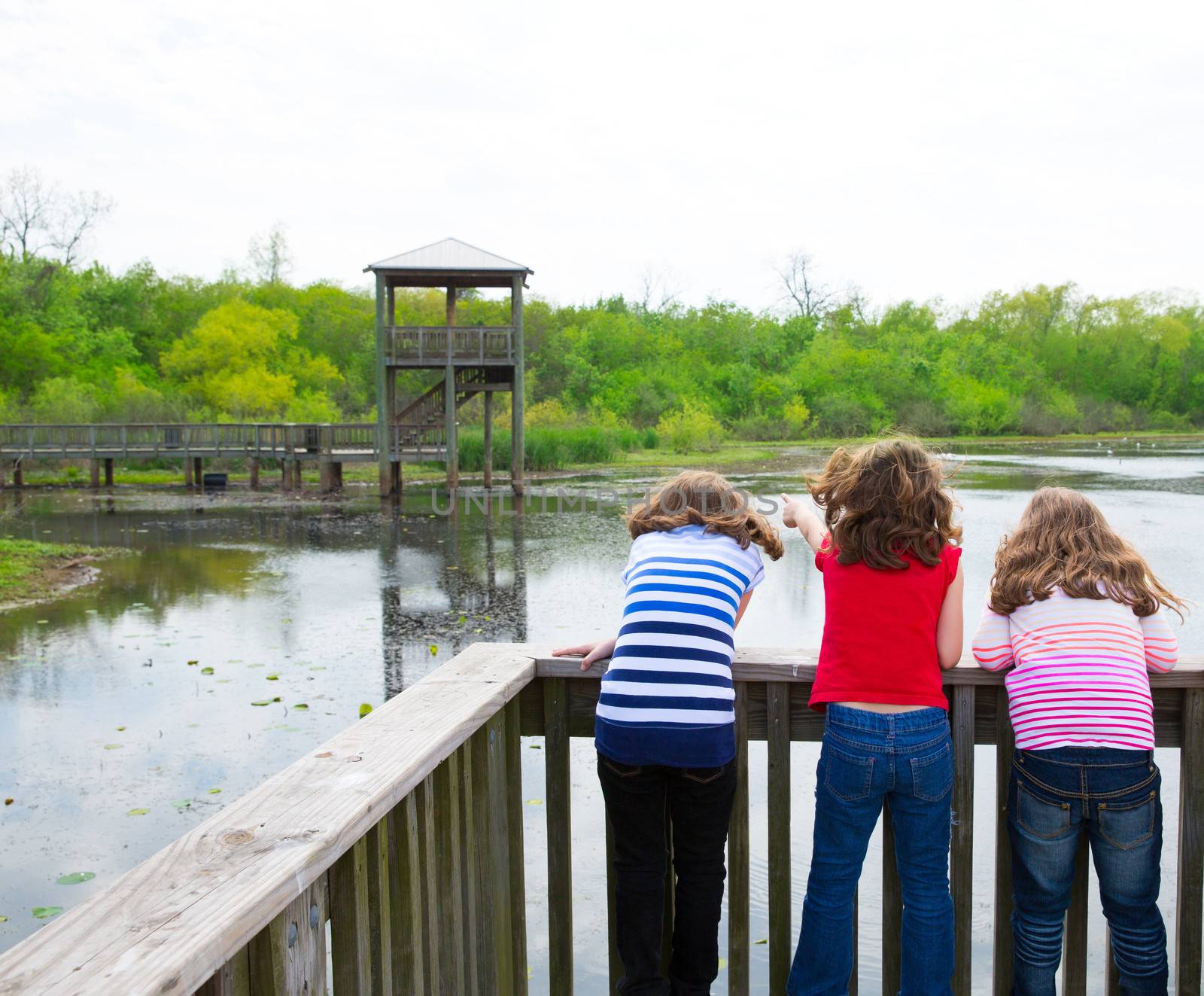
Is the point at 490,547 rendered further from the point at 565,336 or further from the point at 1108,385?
the point at 1108,385

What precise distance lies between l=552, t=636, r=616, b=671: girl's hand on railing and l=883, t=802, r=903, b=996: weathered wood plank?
76 centimetres

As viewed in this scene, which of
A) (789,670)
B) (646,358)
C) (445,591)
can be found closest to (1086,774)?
(789,670)

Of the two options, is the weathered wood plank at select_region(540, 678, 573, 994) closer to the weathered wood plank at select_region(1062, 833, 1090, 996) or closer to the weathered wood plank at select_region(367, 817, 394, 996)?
the weathered wood plank at select_region(367, 817, 394, 996)

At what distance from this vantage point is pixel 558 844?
2.70m

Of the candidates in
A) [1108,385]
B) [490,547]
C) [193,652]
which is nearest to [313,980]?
[193,652]

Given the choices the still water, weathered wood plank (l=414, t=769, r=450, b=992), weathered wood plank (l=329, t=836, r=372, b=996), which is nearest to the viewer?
weathered wood plank (l=329, t=836, r=372, b=996)

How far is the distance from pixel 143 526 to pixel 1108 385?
79180mm

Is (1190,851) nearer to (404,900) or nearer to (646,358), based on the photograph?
(404,900)

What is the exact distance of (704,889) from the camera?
257cm

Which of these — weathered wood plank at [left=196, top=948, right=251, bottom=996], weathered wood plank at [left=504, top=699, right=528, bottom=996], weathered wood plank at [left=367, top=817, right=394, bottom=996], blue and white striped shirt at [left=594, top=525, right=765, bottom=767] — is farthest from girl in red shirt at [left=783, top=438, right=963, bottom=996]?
weathered wood plank at [left=196, top=948, right=251, bottom=996]

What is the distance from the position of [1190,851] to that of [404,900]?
184 cm

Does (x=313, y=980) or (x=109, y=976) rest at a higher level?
(x=109, y=976)

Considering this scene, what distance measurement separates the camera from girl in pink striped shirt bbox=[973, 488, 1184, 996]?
2.53 metres

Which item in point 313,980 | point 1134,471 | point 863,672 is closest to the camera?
point 313,980
